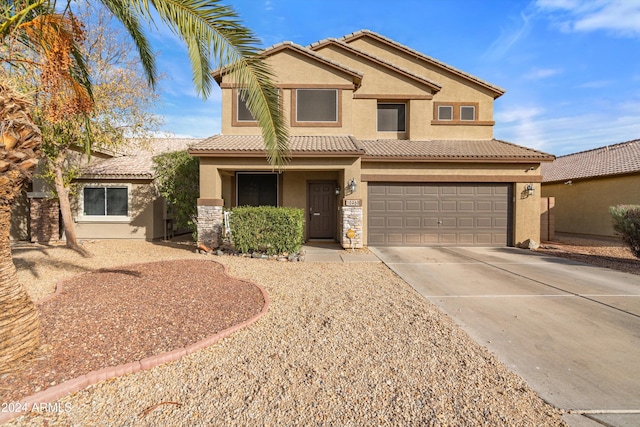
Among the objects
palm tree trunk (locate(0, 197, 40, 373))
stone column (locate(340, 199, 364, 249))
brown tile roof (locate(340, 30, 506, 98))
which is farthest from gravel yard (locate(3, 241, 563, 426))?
brown tile roof (locate(340, 30, 506, 98))

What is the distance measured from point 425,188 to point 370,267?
5277 millimetres

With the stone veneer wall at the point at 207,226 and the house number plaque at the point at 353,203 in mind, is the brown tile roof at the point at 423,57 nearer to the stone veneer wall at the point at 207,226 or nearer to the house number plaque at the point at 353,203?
the house number plaque at the point at 353,203

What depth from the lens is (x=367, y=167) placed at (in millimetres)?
11680

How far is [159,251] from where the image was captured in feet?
33.7

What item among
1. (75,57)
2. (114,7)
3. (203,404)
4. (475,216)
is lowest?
(203,404)

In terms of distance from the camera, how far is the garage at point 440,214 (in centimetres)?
1193

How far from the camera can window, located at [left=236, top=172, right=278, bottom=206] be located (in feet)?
42.1

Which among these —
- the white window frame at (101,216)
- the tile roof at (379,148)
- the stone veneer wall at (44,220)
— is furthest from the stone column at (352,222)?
the stone veneer wall at (44,220)

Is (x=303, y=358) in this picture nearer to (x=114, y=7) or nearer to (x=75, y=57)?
(x=114, y=7)

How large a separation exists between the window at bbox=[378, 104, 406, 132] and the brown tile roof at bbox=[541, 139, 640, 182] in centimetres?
994

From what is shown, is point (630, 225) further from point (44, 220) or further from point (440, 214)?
point (44, 220)

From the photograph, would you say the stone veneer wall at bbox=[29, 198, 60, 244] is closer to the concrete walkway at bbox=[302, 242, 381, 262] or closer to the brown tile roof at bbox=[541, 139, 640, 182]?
the concrete walkway at bbox=[302, 242, 381, 262]

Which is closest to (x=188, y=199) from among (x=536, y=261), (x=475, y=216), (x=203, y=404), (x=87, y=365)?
(x=87, y=365)

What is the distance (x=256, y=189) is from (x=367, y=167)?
487 centimetres
